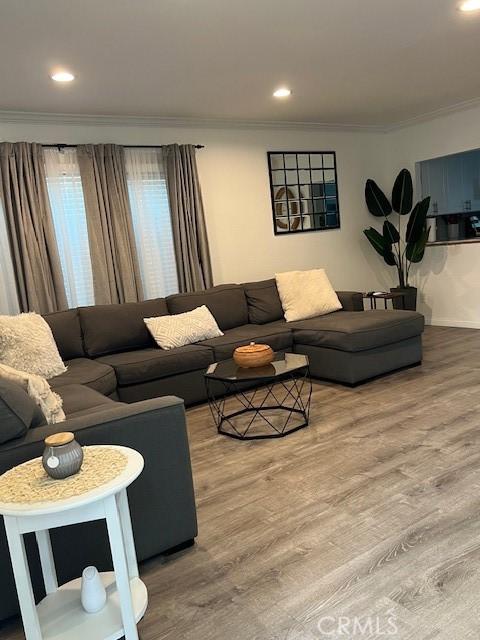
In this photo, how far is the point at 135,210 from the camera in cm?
479

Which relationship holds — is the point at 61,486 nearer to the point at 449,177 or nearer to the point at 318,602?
the point at 318,602

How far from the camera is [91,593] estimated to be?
157cm

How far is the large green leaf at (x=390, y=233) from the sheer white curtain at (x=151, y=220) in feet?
8.89

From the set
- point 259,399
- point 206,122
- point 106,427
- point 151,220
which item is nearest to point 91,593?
point 106,427

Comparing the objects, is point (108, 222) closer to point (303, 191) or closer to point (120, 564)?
point (303, 191)

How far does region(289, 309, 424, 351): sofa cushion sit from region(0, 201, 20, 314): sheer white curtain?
7.87 feet

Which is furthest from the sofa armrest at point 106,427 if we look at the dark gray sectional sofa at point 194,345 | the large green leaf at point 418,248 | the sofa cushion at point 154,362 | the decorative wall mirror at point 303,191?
the large green leaf at point 418,248

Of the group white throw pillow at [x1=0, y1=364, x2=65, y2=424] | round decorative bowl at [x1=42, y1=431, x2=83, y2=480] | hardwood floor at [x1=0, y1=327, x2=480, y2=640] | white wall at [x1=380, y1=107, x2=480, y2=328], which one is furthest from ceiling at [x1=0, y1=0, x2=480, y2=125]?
hardwood floor at [x1=0, y1=327, x2=480, y2=640]

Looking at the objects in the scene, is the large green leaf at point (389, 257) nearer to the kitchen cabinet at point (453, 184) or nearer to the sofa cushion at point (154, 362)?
the kitchen cabinet at point (453, 184)

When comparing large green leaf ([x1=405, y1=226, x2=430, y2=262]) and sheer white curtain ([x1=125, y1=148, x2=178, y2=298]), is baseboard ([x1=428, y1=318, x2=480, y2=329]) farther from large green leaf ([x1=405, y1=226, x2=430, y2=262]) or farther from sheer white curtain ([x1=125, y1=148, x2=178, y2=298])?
sheer white curtain ([x1=125, y1=148, x2=178, y2=298])

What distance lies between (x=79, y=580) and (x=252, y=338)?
8.88ft

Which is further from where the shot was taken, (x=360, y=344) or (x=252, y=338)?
(x=252, y=338)

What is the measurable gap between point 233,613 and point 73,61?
3177mm

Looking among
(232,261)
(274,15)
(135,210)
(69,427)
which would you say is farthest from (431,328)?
(69,427)
